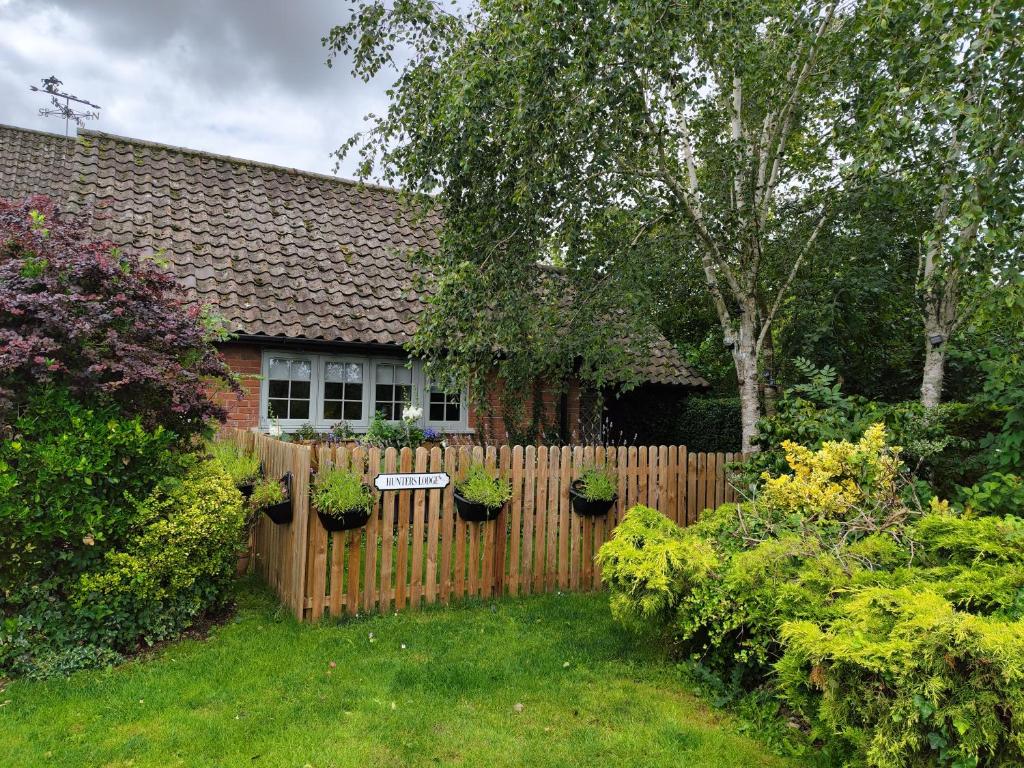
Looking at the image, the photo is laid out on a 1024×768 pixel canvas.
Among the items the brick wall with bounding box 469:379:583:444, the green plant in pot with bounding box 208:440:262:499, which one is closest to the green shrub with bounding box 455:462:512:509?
the green plant in pot with bounding box 208:440:262:499

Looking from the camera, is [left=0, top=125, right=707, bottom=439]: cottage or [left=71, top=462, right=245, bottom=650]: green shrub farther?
[left=0, top=125, right=707, bottom=439]: cottage

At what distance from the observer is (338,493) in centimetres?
497

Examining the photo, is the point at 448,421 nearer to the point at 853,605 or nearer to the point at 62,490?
the point at 62,490

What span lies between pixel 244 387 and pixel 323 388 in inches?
46.2

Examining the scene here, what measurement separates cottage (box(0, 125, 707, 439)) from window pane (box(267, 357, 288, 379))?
0.06 feet

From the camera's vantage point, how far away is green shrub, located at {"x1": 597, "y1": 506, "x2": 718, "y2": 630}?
3.99 metres

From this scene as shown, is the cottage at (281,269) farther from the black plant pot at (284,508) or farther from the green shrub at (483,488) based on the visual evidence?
the black plant pot at (284,508)

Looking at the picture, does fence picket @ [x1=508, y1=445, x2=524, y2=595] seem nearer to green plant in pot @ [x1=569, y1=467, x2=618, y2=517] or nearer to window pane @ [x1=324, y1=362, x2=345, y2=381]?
green plant in pot @ [x1=569, y1=467, x2=618, y2=517]

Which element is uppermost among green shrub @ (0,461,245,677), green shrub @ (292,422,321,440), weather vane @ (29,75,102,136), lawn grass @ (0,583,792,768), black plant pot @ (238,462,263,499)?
weather vane @ (29,75,102,136)

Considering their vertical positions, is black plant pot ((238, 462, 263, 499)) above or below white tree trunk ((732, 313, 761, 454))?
below

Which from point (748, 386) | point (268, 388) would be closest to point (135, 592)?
point (268, 388)

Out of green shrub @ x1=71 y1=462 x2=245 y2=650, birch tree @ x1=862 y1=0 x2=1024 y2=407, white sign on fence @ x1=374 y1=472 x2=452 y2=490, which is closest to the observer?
birch tree @ x1=862 y1=0 x2=1024 y2=407

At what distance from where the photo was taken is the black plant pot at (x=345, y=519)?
4.99 metres

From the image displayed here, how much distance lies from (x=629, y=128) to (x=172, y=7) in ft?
20.5
